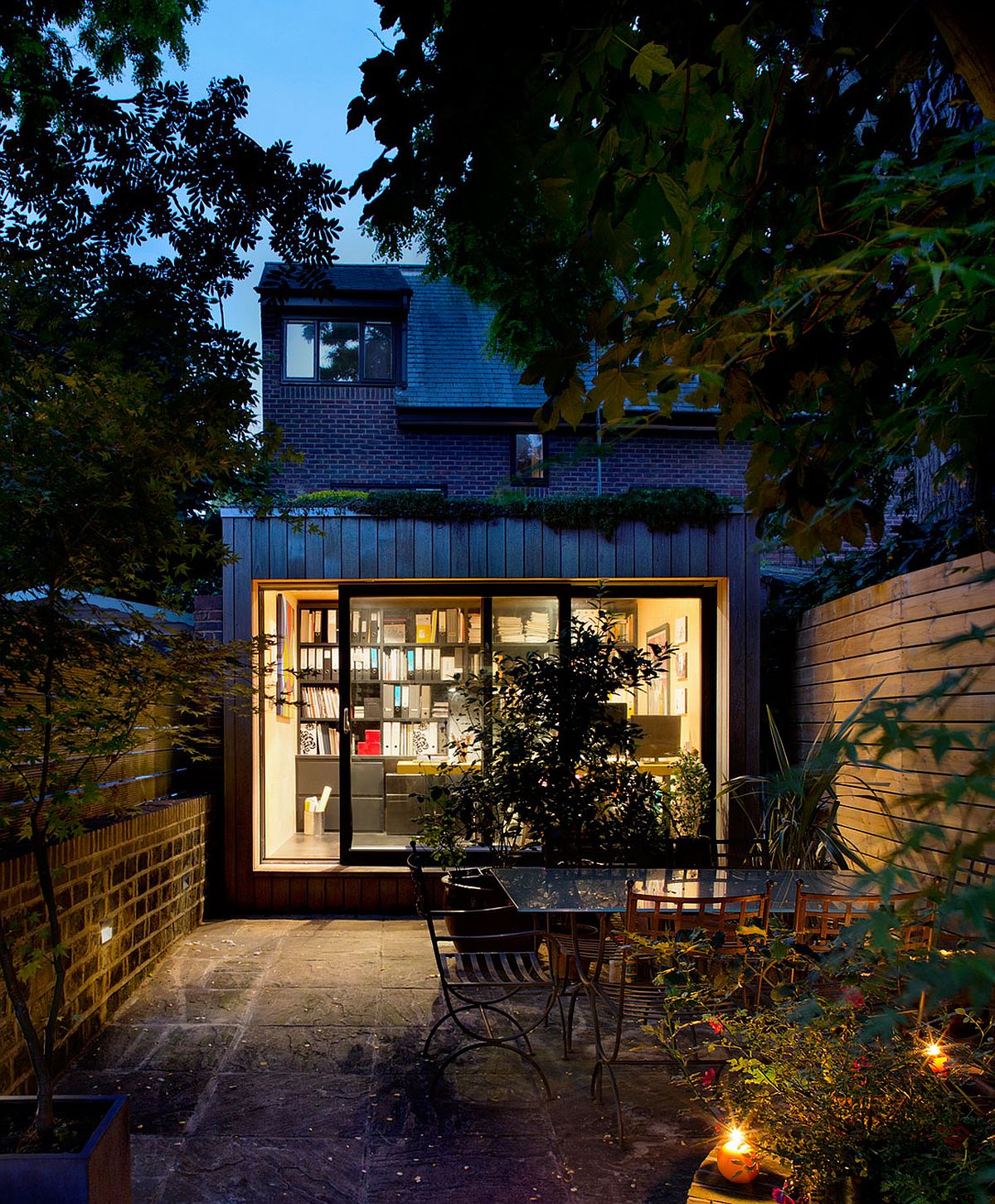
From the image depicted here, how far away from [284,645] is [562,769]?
3.07 metres

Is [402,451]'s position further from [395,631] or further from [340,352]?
[395,631]

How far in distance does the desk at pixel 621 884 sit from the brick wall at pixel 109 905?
1702 millimetres

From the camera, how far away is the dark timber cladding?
6.78 metres

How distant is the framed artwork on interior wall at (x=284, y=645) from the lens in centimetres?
761

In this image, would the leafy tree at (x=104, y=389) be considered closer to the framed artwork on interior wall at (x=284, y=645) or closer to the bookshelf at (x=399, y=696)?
the bookshelf at (x=399, y=696)

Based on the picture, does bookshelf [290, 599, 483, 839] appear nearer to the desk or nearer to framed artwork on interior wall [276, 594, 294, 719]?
framed artwork on interior wall [276, 594, 294, 719]

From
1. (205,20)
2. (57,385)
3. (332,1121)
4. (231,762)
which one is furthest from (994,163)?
(231,762)

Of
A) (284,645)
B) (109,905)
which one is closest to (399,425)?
(284,645)

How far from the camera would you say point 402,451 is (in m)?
12.0

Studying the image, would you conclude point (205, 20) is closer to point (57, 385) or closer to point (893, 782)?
point (57, 385)

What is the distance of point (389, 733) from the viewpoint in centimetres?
747

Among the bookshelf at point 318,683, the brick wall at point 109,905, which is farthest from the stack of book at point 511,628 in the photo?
the brick wall at point 109,905

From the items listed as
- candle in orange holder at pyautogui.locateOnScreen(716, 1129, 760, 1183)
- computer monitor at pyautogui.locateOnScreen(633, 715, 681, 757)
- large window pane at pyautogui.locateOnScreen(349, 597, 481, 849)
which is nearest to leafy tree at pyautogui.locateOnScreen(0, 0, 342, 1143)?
candle in orange holder at pyautogui.locateOnScreen(716, 1129, 760, 1183)

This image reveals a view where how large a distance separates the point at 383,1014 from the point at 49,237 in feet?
12.0
